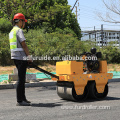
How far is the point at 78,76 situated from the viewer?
226 inches

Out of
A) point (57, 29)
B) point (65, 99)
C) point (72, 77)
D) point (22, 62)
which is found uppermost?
point (57, 29)

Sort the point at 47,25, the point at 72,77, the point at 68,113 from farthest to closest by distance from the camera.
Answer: the point at 47,25, the point at 72,77, the point at 68,113

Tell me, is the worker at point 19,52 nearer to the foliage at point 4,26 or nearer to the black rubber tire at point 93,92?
the black rubber tire at point 93,92

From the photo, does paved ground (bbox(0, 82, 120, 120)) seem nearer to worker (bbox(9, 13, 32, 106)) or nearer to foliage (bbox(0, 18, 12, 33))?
worker (bbox(9, 13, 32, 106))

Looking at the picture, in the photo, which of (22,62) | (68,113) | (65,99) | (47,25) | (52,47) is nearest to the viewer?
(68,113)

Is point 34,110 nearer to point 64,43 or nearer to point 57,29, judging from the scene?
point 64,43

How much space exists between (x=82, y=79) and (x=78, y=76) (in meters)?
0.15

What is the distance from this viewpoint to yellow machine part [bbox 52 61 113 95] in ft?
18.8

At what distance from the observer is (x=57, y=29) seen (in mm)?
24219

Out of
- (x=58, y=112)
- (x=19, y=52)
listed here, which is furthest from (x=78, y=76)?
(x=19, y=52)

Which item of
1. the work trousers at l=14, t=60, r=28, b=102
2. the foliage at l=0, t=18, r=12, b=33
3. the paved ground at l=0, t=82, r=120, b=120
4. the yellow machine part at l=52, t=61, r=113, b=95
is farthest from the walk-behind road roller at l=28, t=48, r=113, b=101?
the foliage at l=0, t=18, r=12, b=33

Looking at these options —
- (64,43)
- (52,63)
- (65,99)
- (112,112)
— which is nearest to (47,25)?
(64,43)

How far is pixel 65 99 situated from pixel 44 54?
13.1m

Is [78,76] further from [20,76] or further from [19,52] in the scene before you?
[19,52]
